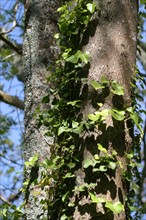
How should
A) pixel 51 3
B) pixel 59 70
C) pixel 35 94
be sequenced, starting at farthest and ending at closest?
pixel 51 3 → pixel 35 94 → pixel 59 70

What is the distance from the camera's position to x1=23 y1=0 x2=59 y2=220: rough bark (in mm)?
2035

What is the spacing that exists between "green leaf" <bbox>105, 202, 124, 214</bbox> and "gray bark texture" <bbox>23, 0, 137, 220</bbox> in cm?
3

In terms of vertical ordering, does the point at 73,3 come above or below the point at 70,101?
above

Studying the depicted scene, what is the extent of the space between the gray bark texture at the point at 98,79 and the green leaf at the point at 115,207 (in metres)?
0.03

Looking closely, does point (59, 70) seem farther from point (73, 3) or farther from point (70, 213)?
point (70, 213)

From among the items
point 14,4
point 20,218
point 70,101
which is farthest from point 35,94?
point 14,4

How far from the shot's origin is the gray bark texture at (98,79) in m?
1.68

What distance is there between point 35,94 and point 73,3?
1.60 feet

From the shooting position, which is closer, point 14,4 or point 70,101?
point 70,101

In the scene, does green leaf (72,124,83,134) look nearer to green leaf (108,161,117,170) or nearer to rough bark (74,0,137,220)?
rough bark (74,0,137,220)

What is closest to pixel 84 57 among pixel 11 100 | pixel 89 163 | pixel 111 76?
pixel 111 76

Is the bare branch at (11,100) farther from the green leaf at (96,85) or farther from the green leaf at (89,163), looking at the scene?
the green leaf at (89,163)

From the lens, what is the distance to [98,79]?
5.91ft

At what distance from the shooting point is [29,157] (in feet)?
6.94
